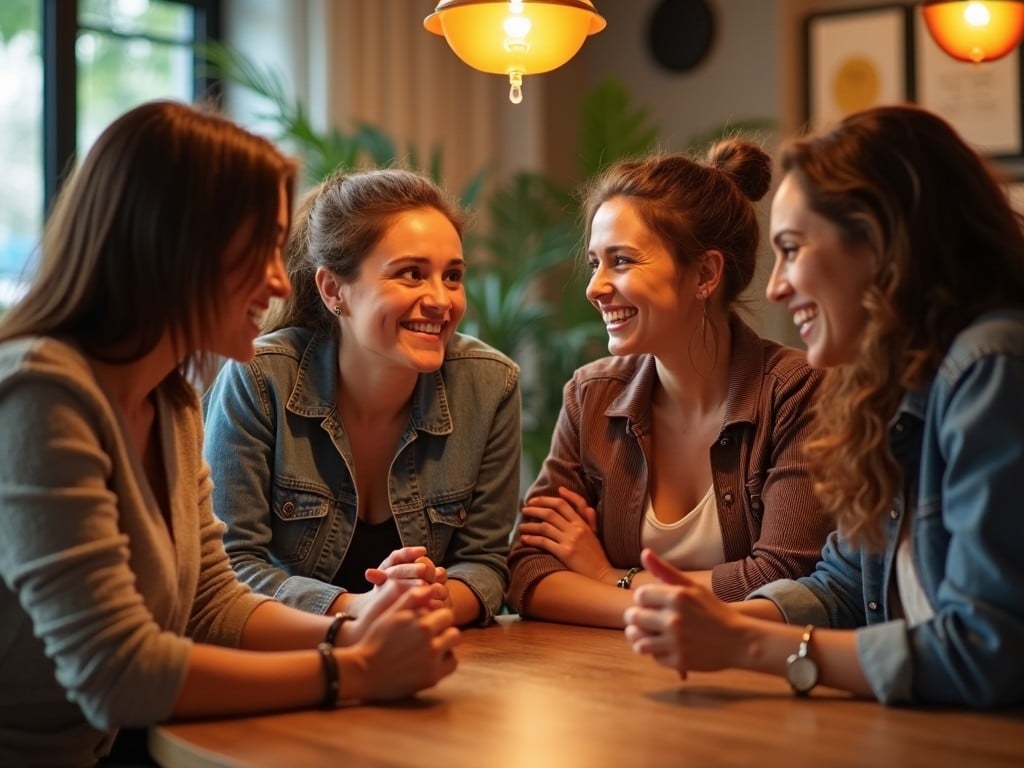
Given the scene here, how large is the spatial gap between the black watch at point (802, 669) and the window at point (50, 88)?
340cm

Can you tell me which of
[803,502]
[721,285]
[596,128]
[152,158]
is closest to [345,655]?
[152,158]

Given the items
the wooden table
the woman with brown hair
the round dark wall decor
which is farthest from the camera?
the round dark wall decor

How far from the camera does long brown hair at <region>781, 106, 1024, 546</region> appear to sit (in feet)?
5.48

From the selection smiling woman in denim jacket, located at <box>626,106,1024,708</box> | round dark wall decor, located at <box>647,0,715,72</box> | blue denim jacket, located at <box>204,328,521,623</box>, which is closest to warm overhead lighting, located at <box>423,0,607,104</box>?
smiling woman in denim jacket, located at <box>626,106,1024,708</box>

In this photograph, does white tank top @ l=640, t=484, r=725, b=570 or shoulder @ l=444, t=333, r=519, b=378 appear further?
shoulder @ l=444, t=333, r=519, b=378

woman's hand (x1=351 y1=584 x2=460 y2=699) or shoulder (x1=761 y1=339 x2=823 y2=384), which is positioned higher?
shoulder (x1=761 y1=339 x2=823 y2=384)

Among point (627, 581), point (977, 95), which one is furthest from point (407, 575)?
point (977, 95)

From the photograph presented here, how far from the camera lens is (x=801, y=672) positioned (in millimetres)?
1633

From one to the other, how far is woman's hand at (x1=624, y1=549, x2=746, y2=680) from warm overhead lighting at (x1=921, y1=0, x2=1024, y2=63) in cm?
169

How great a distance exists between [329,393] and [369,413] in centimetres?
10

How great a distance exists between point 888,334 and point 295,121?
2.92 m

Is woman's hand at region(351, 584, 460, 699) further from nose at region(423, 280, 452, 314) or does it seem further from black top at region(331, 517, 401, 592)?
nose at region(423, 280, 452, 314)

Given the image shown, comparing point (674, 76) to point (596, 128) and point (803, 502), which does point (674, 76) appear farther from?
point (803, 502)

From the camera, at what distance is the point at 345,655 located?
5.39ft
